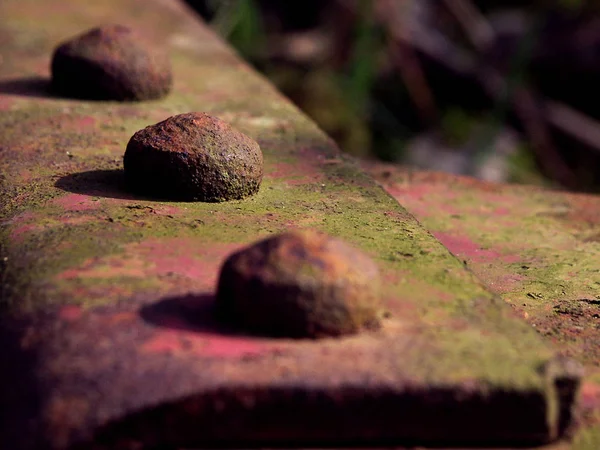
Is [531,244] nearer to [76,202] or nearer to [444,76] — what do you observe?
[76,202]

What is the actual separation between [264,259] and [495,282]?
0.83 meters

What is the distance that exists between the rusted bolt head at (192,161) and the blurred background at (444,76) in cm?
338

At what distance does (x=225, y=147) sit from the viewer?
2.11 m

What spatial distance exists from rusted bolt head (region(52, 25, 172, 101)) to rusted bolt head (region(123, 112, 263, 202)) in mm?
776

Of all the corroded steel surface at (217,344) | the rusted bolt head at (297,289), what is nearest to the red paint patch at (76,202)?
the corroded steel surface at (217,344)

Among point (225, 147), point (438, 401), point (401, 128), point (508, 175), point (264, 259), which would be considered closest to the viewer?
point (438, 401)

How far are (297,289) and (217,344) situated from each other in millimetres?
159

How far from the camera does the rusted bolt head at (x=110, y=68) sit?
2.86 metres

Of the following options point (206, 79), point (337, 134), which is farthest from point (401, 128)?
point (206, 79)

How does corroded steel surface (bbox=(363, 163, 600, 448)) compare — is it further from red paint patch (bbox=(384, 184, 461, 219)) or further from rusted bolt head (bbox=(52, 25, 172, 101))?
rusted bolt head (bbox=(52, 25, 172, 101))

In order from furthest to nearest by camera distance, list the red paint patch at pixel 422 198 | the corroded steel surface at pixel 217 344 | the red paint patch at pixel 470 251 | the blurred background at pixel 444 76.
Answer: the blurred background at pixel 444 76
the red paint patch at pixel 422 198
the red paint patch at pixel 470 251
the corroded steel surface at pixel 217 344

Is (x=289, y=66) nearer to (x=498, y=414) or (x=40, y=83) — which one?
(x=40, y=83)

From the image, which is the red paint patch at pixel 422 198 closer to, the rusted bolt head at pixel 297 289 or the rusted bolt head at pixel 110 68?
the rusted bolt head at pixel 110 68

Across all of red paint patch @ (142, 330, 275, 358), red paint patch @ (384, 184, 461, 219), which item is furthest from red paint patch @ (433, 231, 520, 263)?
red paint patch @ (142, 330, 275, 358)
